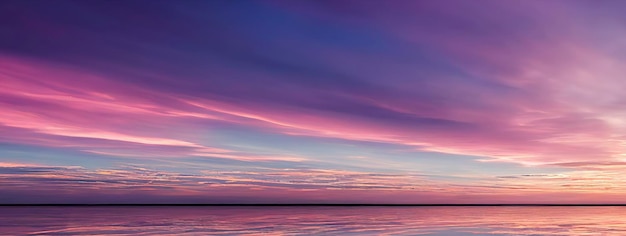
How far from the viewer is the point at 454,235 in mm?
38969

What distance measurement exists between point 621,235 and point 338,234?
728 inches

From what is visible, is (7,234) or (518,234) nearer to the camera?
(7,234)

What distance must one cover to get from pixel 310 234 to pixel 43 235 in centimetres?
1657

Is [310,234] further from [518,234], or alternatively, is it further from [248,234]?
[518,234]

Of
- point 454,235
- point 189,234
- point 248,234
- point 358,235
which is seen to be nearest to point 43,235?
point 189,234

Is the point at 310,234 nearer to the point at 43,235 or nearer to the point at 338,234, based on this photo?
the point at 338,234

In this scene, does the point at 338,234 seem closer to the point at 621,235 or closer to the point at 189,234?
the point at 189,234

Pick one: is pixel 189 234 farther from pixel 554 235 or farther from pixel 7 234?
pixel 554 235

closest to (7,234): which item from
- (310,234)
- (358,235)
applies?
(310,234)

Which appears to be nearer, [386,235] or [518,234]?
[386,235]

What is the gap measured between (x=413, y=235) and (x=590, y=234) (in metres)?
12.5

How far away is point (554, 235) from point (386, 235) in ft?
38.2

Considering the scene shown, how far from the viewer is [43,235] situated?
37250mm

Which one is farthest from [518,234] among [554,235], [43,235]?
[43,235]
